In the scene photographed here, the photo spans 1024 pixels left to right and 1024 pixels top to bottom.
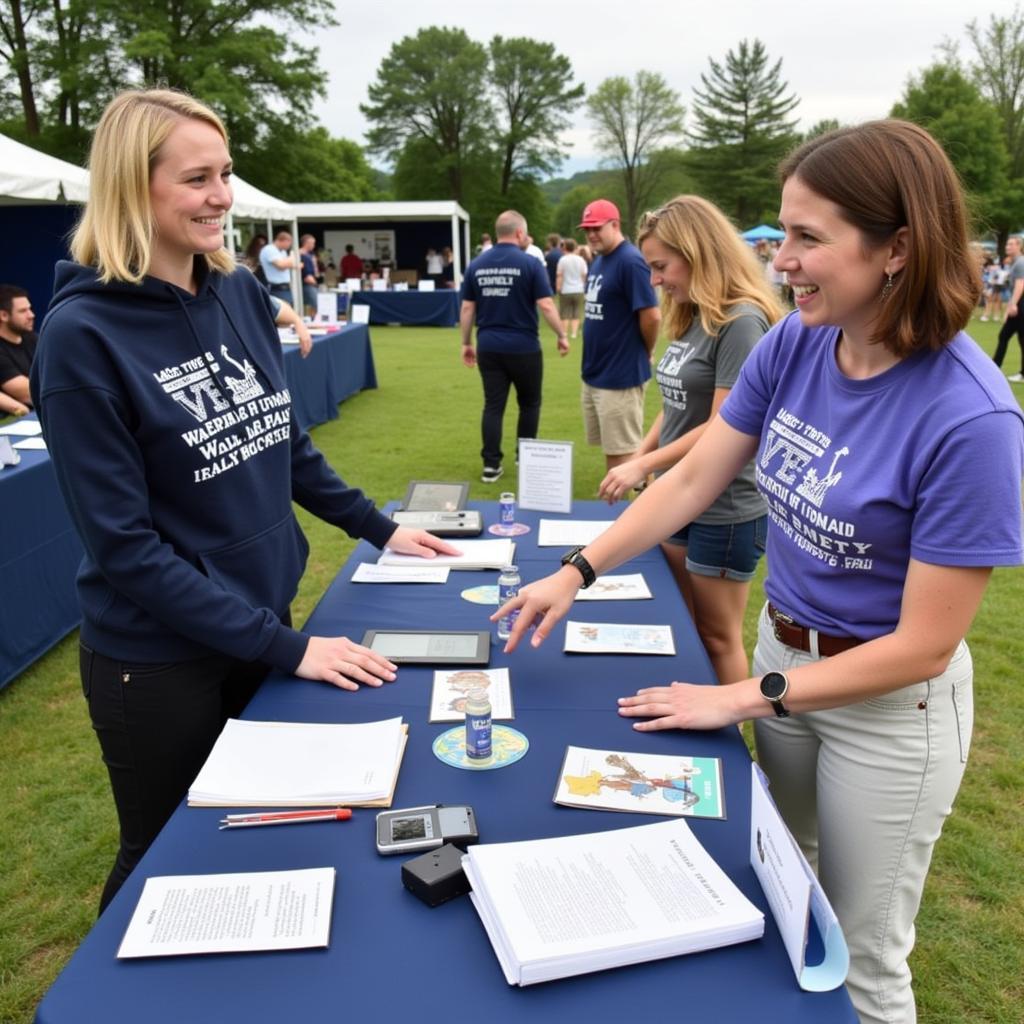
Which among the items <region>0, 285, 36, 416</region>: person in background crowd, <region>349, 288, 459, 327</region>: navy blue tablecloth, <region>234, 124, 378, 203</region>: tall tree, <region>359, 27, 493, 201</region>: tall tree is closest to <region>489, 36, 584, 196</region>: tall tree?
<region>359, 27, 493, 201</region>: tall tree

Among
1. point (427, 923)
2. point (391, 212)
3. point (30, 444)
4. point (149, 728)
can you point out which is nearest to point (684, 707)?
point (427, 923)

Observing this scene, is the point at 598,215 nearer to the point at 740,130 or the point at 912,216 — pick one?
the point at 912,216

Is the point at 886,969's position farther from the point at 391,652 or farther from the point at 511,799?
the point at 391,652

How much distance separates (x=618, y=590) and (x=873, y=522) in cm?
101

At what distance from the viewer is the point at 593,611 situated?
6.69 feet

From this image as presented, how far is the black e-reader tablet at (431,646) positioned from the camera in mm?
1761

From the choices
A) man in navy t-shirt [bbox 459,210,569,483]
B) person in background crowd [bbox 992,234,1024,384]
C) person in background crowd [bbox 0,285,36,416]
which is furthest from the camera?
person in background crowd [bbox 992,234,1024,384]

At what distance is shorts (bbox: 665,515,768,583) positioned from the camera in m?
2.40

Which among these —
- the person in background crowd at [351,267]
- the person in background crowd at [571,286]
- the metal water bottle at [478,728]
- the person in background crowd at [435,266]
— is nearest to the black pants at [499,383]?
the metal water bottle at [478,728]

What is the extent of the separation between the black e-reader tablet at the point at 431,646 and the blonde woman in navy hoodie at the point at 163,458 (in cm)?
10

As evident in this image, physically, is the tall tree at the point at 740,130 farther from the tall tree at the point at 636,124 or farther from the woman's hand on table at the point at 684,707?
the woman's hand on table at the point at 684,707

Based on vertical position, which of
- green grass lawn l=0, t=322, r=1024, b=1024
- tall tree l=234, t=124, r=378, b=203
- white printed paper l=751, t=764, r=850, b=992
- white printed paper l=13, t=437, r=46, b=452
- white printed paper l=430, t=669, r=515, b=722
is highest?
tall tree l=234, t=124, r=378, b=203

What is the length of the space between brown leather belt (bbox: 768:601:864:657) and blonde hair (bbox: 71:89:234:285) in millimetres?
1226

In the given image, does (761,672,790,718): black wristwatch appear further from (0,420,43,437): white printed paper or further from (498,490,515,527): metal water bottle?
(0,420,43,437): white printed paper
